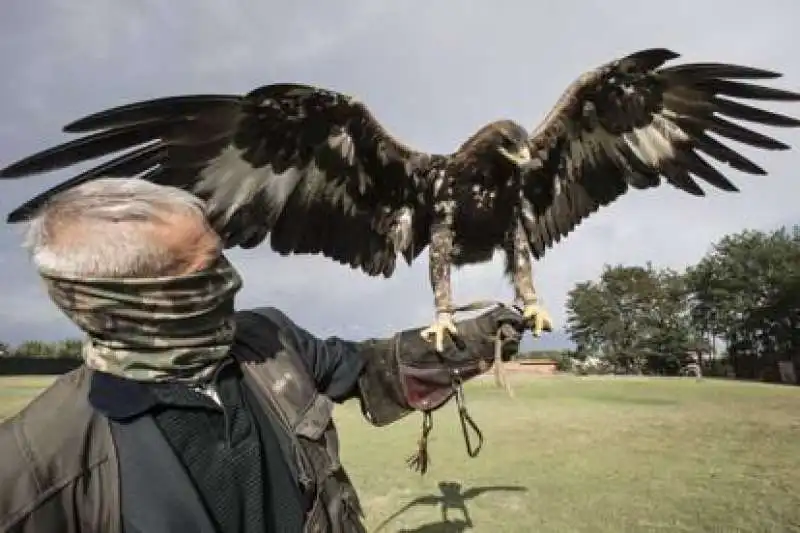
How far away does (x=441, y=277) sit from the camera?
4422 mm

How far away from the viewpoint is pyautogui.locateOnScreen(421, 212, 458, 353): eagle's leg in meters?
2.96

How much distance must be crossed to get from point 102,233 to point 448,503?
6808mm

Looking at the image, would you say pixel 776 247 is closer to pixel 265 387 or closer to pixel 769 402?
pixel 769 402

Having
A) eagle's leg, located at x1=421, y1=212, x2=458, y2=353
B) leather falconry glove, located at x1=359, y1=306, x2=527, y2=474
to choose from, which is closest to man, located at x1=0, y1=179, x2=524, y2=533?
leather falconry glove, located at x1=359, y1=306, x2=527, y2=474

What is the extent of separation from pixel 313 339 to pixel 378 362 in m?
0.30

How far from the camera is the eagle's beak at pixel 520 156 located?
193 inches

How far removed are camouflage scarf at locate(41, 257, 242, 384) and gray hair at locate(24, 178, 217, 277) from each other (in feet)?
0.11

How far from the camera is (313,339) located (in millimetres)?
2498

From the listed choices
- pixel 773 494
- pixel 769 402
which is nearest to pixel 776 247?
pixel 769 402

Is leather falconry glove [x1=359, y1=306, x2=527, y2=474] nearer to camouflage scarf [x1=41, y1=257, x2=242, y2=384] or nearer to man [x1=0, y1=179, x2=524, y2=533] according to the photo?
man [x1=0, y1=179, x2=524, y2=533]

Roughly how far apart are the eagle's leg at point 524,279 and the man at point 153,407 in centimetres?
147

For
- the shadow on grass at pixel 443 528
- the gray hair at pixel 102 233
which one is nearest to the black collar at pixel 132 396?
the gray hair at pixel 102 233

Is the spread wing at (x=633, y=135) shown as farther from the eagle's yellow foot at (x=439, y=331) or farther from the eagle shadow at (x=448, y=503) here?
the eagle shadow at (x=448, y=503)

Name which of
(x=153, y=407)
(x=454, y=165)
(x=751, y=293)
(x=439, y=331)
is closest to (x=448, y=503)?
(x=454, y=165)
